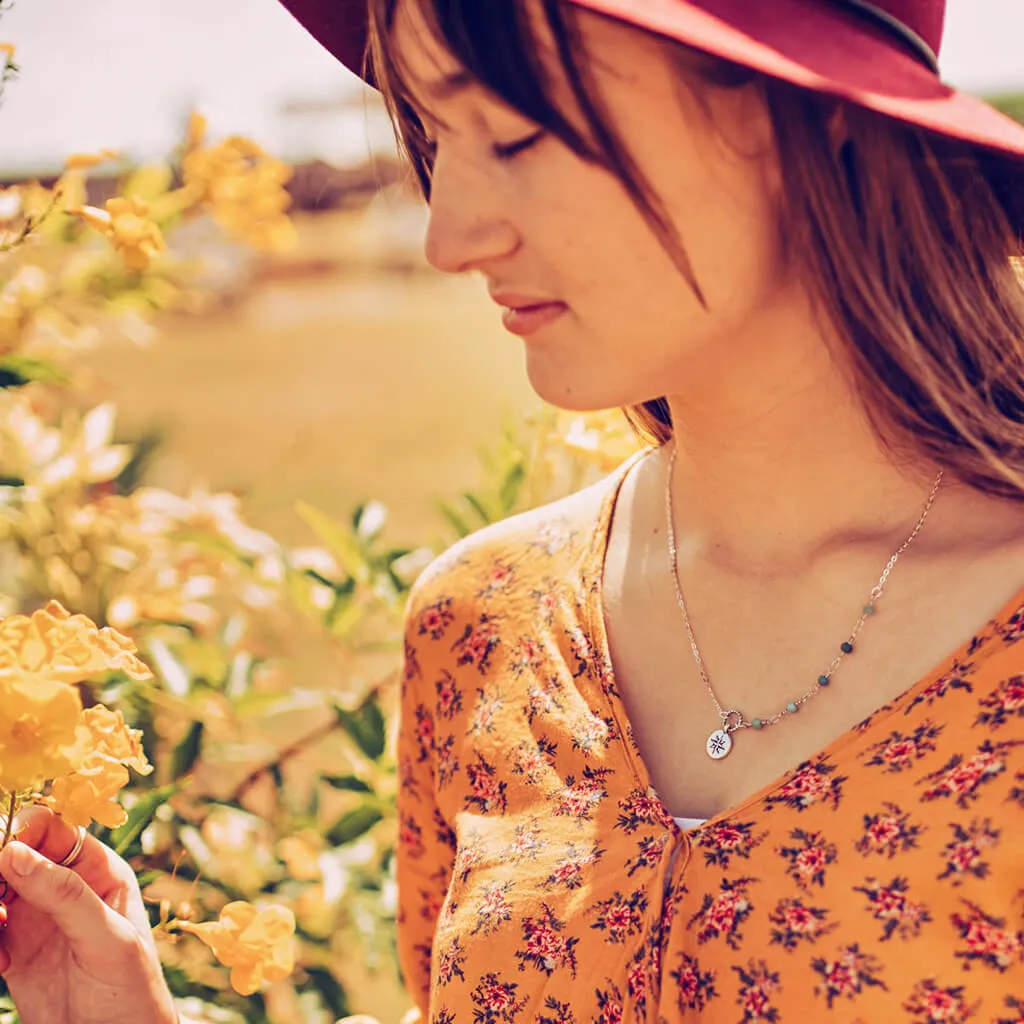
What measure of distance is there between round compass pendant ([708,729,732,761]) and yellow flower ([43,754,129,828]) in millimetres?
412

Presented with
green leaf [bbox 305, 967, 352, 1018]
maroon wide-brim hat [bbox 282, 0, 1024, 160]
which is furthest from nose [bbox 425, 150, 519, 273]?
green leaf [bbox 305, 967, 352, 1018]

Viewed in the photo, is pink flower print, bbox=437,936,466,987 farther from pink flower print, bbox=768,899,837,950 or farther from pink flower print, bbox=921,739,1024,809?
pink flower print, bbox=921,739,1024,809

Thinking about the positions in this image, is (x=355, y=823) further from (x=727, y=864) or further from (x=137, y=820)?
(x=727, y=864)

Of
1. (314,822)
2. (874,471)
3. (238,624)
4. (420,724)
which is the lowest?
(314,822)

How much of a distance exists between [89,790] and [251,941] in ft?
0.74

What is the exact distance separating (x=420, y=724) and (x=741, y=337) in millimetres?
474

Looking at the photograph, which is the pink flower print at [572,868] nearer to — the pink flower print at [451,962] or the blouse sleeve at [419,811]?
the pink flower print at [451,962]

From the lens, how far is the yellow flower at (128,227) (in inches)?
40.2

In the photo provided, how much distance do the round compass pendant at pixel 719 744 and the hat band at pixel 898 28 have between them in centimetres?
48

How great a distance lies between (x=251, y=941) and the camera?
889 mm

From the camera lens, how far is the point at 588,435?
1365mm

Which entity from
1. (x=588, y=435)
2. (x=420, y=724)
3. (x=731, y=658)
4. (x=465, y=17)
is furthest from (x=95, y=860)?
(x=588, y=435)

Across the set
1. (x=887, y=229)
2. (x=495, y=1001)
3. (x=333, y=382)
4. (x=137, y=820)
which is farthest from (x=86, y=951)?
(x=333, y=382)

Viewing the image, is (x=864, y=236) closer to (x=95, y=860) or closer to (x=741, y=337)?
(x=741, y=337)
